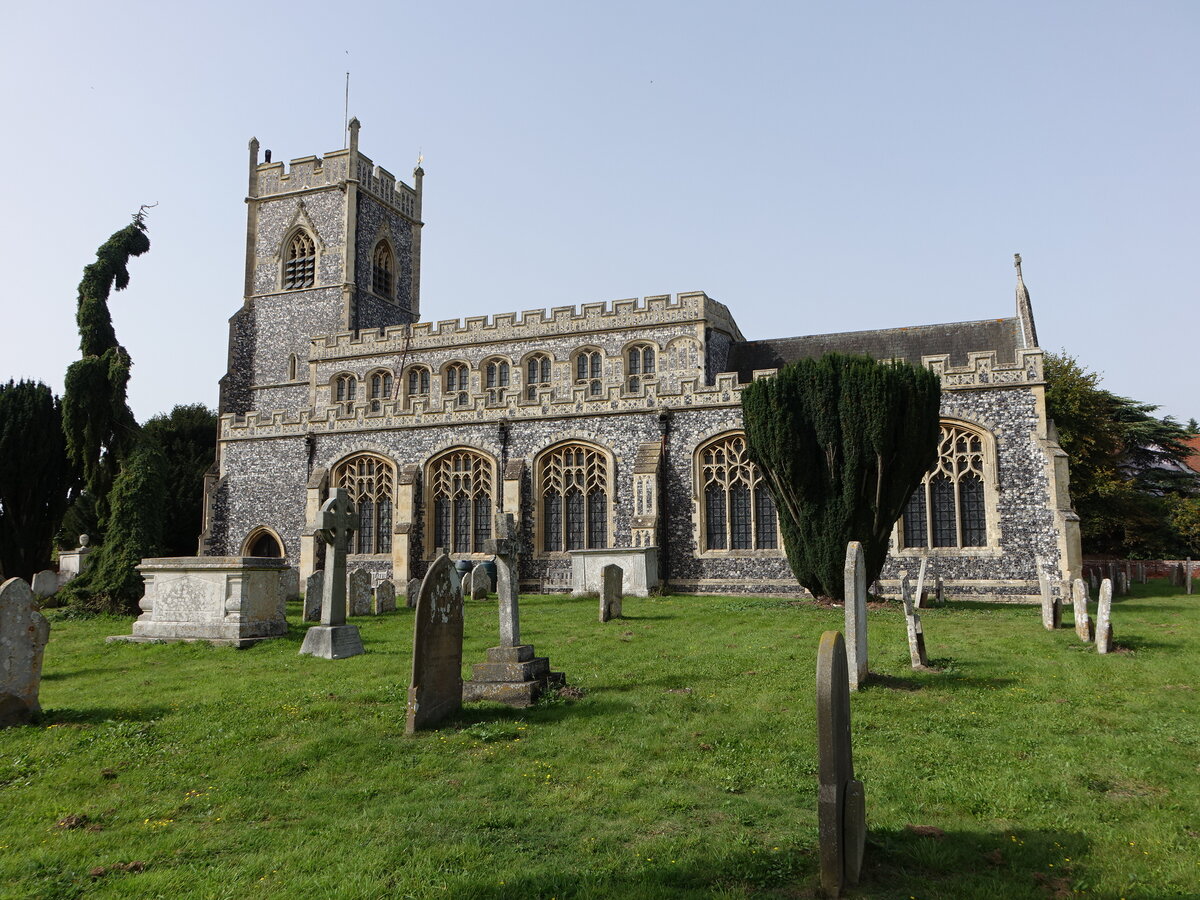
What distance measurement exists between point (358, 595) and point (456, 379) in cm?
1363

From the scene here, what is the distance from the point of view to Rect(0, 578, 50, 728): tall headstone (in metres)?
7.61

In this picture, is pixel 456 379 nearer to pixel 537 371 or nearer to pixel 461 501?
pixel 537 371

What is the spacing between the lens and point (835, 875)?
4.16 metres

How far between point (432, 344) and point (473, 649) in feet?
66.6

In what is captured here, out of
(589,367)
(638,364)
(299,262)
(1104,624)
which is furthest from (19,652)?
(299,262)

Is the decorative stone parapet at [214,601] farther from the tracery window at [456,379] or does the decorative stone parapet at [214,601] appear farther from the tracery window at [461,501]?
the tracery window at [456,379]

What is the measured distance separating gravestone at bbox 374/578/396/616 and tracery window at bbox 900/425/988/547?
1190 cm

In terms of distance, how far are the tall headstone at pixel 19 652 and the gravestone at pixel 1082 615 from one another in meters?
12.0

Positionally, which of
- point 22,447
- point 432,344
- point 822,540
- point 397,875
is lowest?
point 397,875

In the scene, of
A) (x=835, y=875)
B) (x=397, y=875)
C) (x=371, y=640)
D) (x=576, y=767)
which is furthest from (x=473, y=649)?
(x=835, y=875)

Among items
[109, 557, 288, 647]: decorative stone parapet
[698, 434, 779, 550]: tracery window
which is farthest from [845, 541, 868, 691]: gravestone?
[698, 434, 779, 550]: tracery window

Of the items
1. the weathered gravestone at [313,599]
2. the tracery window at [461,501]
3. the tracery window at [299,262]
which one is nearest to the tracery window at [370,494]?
the tracery window at [461,501]

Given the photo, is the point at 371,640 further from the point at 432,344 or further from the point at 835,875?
the point at 432,344

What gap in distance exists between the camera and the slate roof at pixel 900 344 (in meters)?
25.6
